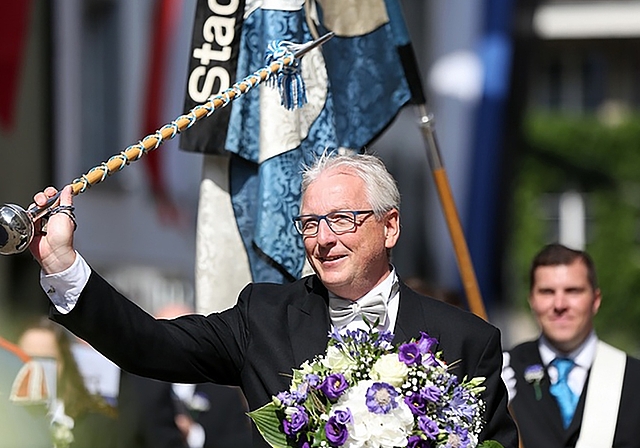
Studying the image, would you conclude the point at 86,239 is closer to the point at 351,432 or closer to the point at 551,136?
the point at 351,432

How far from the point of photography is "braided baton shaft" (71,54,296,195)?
3525 mm

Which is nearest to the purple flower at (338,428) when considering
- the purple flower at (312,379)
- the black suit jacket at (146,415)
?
the purple flower at (312,379)

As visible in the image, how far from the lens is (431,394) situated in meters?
3.40

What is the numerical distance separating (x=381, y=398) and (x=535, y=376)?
7.30 feet

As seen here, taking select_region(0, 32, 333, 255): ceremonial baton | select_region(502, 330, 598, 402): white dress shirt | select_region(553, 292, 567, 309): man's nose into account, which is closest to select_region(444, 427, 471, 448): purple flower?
select_region(0, 32, 333, 255): ceremonial baton

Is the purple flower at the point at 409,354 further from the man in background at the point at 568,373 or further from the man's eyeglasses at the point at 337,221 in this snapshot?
the man in background at the point at 568,373

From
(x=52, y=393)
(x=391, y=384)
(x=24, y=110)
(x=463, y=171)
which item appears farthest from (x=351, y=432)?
(x=463, y=171)

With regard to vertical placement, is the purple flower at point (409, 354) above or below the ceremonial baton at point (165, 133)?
below

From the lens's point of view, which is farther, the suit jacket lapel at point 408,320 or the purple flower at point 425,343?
the suit jacket lapel at point 408,320

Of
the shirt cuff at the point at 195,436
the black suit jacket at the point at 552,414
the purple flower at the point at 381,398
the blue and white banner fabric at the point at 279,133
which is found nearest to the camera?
the purple flower at the point at 381,398

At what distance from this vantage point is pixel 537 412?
17.6ft

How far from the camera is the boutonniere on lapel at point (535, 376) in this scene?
17.8 feet

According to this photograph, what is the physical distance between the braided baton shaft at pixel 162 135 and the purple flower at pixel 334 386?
792 mm

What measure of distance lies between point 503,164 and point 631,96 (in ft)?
74.6
